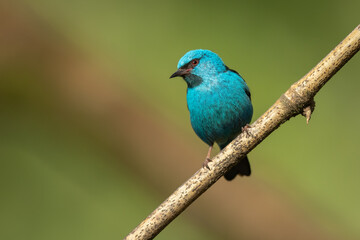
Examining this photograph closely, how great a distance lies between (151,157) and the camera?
624 centimetres

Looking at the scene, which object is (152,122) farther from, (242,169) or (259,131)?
(259,131)

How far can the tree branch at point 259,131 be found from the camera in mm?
2537

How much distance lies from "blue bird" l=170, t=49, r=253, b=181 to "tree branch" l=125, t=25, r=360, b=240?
1.44m

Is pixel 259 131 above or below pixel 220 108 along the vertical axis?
below

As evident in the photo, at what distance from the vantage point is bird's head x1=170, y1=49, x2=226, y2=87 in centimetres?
435

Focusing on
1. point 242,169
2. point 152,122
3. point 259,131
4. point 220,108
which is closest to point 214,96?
point 220,108

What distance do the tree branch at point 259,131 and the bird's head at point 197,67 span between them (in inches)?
62.3

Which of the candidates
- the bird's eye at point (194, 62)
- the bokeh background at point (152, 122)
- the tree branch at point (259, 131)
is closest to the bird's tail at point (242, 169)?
the bokeh background at point (152, 122)

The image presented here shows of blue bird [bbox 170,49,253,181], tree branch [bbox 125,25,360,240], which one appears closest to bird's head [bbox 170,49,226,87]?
blue bird [bbox 170,49,253,181]

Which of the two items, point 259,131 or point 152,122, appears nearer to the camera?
point 259,131

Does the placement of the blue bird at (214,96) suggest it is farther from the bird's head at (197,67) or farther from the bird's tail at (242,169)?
the bird's tail at (242,169)

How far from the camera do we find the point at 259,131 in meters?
2.65

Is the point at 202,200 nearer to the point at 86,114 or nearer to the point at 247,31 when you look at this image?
the point at 86,114

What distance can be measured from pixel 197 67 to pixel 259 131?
183 centimetres
